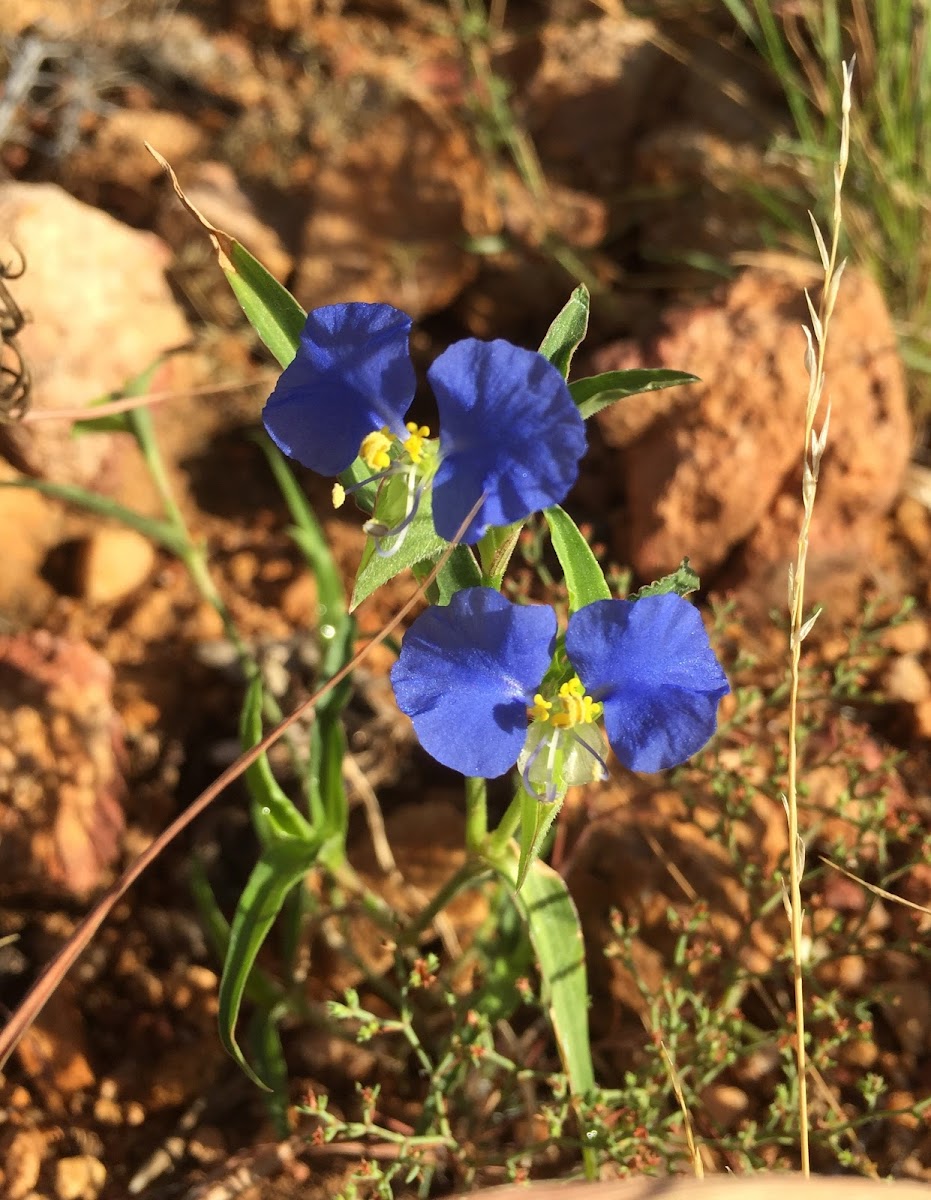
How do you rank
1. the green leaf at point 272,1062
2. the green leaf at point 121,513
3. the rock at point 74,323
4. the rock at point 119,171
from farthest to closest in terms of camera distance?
the rock at point 119,171, the rock at point 74,323, the green leaf at point 121,513, the green leaf at point 272,1062

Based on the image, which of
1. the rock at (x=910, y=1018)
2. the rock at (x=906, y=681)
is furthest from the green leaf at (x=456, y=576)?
the rock at (x=906, y=681)

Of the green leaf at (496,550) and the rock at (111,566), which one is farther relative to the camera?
the rock at (111,566)

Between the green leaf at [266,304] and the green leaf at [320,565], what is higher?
the green leaf at [266,304]

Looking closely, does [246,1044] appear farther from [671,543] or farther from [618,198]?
[618,198]

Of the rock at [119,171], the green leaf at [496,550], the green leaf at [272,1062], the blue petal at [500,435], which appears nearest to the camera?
the blue petal at [500,435]

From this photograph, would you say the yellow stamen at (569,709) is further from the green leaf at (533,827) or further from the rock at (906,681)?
the rock at (906,681)

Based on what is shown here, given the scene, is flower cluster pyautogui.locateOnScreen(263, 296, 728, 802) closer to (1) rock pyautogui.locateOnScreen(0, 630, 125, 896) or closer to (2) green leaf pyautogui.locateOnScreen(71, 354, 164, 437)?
(2) green leaf pyautogui.locateOnScreen(71, 354, 164, 437)

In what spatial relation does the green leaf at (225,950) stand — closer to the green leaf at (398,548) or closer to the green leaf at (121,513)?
the green leaf at (121,513)

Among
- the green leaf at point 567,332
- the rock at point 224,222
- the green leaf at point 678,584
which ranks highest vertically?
the green leaf at point 567,332
